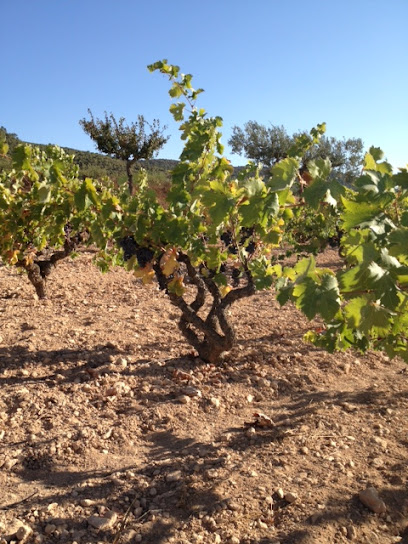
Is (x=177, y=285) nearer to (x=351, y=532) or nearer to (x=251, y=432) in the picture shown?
(x=251, y=432)

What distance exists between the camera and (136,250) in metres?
3.21

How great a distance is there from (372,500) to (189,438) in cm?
112

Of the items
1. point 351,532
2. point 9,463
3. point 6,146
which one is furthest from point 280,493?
point 6,146

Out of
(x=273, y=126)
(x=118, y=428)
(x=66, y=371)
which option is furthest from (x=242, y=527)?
(x=273, y=126)

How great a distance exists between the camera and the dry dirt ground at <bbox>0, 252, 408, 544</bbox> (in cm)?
202

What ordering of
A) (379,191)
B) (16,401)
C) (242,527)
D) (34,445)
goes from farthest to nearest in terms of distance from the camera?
(16,401)
(34,445)
(242,527)
(379,191)

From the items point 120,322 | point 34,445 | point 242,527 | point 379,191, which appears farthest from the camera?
point 120,322

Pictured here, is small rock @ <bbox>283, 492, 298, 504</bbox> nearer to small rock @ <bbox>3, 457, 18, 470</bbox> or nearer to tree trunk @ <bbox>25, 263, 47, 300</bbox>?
small rock @ <bbox>3, 457, 18, 470</bbox>

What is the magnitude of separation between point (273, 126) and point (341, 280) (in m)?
22.6

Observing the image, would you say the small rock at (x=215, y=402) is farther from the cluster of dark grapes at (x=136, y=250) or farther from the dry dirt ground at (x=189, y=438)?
the cluster of dark grapes at (x=136, y=250)

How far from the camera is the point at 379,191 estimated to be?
1463 millimetres

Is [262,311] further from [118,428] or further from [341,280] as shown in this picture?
[341,280]

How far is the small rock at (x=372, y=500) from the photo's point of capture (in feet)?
6.84

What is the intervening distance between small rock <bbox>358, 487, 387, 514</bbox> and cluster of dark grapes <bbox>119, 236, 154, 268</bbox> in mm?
1976
